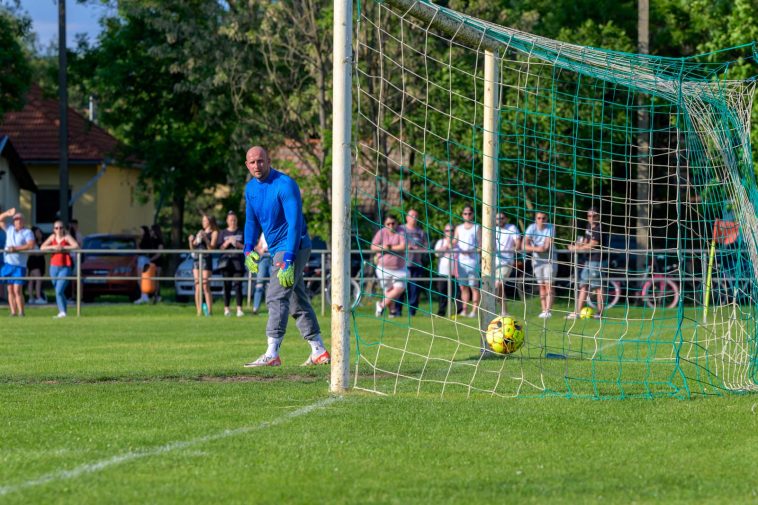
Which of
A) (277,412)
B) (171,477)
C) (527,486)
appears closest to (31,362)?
(277,412)

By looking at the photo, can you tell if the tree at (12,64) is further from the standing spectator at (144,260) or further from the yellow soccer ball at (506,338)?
the yellow soccer ball at (506,338)

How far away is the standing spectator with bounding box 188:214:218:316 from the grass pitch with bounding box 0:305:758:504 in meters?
11.3

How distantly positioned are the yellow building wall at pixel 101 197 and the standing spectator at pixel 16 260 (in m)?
21.0

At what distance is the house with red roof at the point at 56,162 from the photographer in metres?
43.4

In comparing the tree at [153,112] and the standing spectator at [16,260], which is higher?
the tree at [153,112]

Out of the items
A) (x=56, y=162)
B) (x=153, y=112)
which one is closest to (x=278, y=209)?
(x=153, y=112)

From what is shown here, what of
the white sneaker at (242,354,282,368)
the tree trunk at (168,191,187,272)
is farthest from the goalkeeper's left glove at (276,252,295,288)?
the tree trunk at (168,191,187,272)

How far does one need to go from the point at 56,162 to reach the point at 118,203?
735 cm

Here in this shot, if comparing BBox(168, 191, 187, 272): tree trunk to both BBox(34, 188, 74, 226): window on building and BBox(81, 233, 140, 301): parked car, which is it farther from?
BBox(81, 233, 140, 301): parked car

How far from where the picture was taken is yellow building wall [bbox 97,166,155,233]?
47.7 metres

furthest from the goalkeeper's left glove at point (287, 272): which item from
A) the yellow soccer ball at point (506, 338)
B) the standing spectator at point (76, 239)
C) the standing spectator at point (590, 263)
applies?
the standing spectator at point (76, 239)

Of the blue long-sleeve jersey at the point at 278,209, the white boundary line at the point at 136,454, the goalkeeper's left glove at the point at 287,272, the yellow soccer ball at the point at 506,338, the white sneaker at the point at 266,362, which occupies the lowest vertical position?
the white sneaker at the point at 266,362

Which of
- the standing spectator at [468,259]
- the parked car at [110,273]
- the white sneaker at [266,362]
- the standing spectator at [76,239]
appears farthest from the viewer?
the parked car at [110,273]

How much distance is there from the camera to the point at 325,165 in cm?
2845
